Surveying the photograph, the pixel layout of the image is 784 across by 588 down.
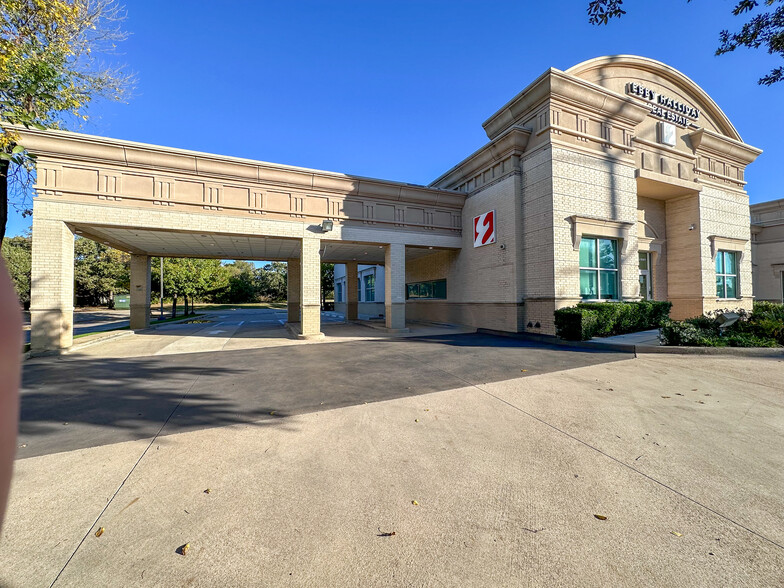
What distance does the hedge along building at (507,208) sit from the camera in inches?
432

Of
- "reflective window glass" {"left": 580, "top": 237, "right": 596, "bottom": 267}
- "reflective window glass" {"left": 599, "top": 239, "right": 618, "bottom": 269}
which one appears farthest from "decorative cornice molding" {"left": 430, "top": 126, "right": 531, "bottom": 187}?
"reflective window glass" {"left": 599, "top": 239, "right": 618, "bottom": 269}

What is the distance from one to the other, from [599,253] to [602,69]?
26.1ft

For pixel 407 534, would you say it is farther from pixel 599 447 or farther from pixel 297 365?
pixel 297 365

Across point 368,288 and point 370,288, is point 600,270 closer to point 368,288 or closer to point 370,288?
point 370,288

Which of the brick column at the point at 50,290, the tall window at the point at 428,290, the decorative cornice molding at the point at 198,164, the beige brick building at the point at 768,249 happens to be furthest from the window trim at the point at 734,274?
the brick column at the point at 50,290

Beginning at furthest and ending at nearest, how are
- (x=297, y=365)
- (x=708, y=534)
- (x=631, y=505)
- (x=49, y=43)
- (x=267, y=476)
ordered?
1. (x=49, y=43)
2. (x=297, y=365)
3. (x=267, y=476)
4. (x=631, y=505)
5. (x=708, y=534)

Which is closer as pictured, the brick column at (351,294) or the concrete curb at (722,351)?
the concrete curb at (722,351)

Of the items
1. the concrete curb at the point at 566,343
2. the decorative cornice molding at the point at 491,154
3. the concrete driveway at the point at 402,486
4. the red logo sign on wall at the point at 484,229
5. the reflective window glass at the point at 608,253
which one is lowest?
the concrete driveway at the point at 402,486

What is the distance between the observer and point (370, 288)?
92.6ft

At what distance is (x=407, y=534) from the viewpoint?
2.61 m

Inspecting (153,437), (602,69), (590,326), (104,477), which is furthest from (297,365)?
(602,69)

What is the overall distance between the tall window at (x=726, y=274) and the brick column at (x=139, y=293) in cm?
2792

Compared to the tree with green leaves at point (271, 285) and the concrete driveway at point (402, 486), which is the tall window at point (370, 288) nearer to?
the concrete driveway at point (402, 486)

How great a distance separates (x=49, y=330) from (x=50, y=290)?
3.98ft
